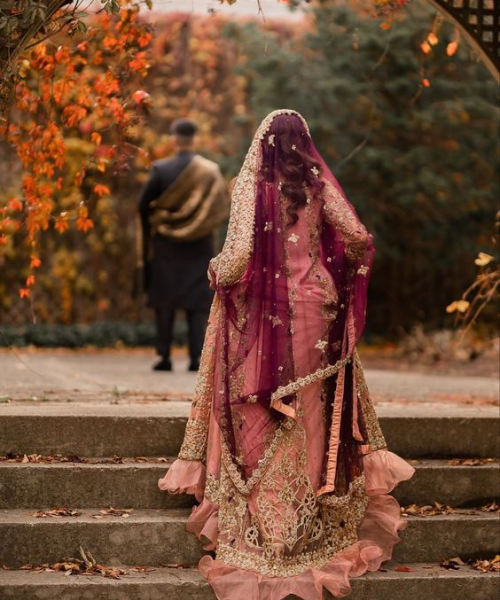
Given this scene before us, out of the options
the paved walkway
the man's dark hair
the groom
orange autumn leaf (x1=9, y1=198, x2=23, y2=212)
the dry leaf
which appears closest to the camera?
the dry leaf

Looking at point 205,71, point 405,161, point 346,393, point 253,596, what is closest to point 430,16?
point 405,161

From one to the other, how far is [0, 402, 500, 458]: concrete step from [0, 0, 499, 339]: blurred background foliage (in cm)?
580

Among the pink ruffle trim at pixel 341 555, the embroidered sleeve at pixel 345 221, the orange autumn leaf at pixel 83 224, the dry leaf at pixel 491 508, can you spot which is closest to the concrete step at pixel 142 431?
the dry leaf at pixel 491 508

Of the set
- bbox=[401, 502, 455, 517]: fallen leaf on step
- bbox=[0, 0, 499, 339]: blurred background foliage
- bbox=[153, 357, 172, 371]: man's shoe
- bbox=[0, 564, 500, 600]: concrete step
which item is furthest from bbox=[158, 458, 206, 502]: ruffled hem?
bbox=[0, 0, 499, 339]: blurred background foliage

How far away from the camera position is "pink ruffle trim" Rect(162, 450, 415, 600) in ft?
15.8

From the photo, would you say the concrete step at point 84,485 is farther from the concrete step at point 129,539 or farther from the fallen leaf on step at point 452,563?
the fallen leaf on step at point 452,563

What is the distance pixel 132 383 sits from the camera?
830 centimetres

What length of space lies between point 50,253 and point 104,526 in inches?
341

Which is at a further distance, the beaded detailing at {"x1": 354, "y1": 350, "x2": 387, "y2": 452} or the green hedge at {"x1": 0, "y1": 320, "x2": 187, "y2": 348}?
the green hedge at {"x1": 0, "y1": 320, "x2": 187, "y2": 348}

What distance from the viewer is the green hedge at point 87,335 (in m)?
12.6

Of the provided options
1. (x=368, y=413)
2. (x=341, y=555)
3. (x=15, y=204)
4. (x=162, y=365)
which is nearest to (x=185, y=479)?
(x=341, y=555)

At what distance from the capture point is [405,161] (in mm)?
12320

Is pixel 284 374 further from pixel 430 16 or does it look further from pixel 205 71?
pixel 205 71

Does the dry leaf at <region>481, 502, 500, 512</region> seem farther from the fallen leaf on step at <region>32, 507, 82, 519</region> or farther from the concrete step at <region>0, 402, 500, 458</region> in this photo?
the fallen leaf on step at <region>32, 507, 82, 519</region>
